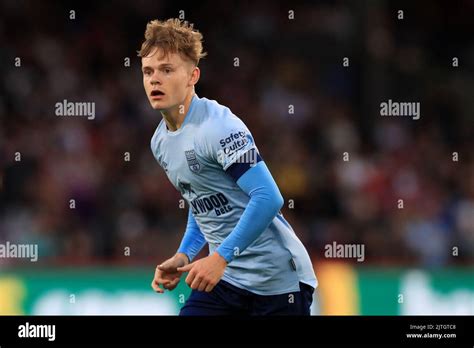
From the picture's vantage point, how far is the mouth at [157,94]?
15.7 feet

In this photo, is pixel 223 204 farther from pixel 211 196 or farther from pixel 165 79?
pixel 165 79

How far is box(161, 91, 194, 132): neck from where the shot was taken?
15.9 ft

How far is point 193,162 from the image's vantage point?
477 centimetres

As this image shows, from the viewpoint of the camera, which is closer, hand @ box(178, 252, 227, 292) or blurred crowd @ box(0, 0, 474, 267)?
hand @ box(178, 252, 227, 292)

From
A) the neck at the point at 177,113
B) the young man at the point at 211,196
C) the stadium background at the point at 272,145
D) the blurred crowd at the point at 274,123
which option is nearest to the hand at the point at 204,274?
the young man at the point at 211,196

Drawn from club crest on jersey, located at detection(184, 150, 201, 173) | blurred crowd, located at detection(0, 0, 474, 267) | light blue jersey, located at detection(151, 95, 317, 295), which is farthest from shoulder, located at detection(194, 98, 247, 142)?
blurred crowd, located at detection(0, 0, 474, 267)

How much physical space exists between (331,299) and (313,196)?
194 centimetres

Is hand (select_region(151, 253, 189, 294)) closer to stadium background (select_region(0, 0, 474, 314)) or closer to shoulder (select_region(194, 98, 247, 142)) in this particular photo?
shoulder (select_region(194, 98, 247, 142))

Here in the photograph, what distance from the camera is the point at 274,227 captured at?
191 inches

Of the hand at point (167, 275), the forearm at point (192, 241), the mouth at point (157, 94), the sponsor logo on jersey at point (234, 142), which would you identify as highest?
the mouth at point (157, 94)

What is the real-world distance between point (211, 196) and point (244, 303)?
22.3 inches

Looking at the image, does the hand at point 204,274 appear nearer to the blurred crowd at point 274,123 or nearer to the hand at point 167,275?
the hand at point 167,275

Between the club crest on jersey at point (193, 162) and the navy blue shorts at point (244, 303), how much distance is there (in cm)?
59

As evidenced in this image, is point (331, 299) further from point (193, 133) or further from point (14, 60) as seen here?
point (14, 60)
